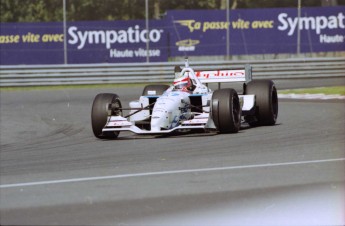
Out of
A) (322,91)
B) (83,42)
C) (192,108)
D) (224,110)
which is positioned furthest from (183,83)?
(83,42)

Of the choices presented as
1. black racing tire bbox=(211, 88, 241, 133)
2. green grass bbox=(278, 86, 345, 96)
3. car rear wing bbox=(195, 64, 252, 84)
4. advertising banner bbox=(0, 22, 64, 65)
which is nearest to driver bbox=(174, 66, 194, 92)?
car rear wing bbox=(195, 64, 252, 84)

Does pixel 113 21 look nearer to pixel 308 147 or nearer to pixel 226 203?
pixel 308 147

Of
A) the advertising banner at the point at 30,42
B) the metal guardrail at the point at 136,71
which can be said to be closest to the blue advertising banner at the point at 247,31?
the metal guardrail at the point at 136,71

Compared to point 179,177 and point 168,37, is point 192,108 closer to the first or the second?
point 179,177

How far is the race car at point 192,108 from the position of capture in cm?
1312

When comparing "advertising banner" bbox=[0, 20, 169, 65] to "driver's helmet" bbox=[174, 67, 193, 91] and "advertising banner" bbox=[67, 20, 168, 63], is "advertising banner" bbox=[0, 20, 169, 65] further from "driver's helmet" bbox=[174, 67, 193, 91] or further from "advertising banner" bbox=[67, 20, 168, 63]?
"driver's helmet" bbox=[174, 67, 193, 91]

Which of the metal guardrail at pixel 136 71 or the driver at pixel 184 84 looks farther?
the metal guardrail at pixel 136 71

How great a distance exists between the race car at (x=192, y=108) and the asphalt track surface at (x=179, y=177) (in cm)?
24

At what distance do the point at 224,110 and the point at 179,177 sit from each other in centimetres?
408

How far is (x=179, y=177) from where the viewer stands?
29.6 ft

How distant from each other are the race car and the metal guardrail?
1292 centimetres

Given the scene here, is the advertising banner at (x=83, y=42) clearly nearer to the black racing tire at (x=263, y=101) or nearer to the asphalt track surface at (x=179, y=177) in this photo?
the asphalt track surface at (x=179, y=177)

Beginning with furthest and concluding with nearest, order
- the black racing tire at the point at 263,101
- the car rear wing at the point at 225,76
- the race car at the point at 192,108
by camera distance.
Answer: the car rear wing at the point at 225,76
the black racing tire at the point at 263,101
the race car at the point at 192,108

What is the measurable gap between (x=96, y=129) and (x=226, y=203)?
6.48 m
